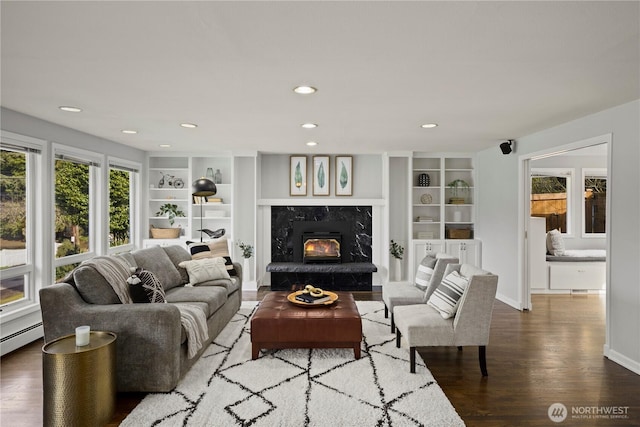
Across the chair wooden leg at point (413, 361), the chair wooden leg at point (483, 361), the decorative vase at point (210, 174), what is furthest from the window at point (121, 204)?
the chair wooden leg at point (483, 361)

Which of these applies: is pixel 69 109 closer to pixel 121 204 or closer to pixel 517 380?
pixel 121 204

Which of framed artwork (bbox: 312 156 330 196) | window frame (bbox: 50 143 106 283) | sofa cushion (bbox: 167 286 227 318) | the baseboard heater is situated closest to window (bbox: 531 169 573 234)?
framed artwork (bbox: 312 156 330 196)

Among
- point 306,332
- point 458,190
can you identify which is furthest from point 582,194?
point 306,332

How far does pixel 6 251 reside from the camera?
3.80m

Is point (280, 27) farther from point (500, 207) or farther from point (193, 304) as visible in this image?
point (500, 207)

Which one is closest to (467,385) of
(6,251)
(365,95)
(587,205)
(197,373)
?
(197,373)

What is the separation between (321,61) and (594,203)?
6949mm

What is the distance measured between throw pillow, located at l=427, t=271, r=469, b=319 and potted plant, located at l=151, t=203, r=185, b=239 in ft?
15.2

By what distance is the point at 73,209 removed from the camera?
16.0ft

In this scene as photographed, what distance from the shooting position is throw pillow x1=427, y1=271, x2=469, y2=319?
321 cm

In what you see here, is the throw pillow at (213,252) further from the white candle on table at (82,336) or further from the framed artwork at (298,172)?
the white candle on table at (82,336)

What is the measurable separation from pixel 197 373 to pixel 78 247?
2.89 meters

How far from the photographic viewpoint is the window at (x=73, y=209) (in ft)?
15.0

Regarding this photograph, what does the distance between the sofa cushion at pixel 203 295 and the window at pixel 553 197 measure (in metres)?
5.97
